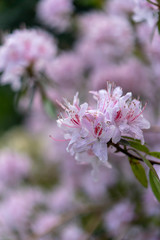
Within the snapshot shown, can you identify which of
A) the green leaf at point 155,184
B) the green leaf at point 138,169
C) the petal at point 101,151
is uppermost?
the petal at point 101,151

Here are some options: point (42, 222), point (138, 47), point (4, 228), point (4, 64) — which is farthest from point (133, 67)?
point (4, 228)

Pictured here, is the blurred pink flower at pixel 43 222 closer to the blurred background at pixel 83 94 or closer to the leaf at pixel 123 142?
the blurred background at pixel 83 94

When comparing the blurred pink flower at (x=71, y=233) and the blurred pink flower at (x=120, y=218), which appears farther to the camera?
the blurred pink flower at (x=71, y=233)

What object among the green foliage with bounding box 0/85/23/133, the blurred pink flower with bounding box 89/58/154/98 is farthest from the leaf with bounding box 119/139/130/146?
the green foliage with bounding box 0/85/23/133

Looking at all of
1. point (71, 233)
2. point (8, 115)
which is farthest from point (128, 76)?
point (8, 115)

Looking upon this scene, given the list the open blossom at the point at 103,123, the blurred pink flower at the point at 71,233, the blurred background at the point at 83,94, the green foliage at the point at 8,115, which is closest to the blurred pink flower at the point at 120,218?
the blurred background at the point at 83,94

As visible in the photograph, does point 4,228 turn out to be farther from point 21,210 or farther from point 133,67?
point 133,67
